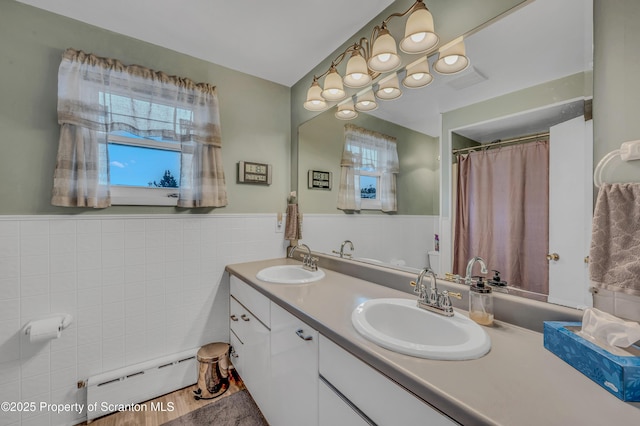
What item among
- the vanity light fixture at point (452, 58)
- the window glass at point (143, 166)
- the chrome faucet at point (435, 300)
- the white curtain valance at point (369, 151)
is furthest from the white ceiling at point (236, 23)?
the chrome faucet at point (435, 300)

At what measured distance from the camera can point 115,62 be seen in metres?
1.63

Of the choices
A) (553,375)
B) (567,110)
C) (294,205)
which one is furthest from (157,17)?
(553,375)

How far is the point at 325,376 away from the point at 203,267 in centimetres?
135

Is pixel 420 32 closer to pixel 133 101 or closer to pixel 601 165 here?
pixel 601 165

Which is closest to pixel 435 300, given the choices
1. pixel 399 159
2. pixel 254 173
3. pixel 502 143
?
pixel 502 143

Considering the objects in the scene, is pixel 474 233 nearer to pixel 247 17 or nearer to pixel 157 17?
pixel 247 17

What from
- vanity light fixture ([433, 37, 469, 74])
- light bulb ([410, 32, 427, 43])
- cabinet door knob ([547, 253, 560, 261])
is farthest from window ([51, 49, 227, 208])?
cabinet door knob ([547, 253, 560, 261])

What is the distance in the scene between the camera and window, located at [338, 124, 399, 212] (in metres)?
1.62

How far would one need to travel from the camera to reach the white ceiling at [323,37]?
936 mm

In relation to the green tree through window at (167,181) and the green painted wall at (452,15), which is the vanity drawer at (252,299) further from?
the green painted wall at (452,15)

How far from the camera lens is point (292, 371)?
1.18 meters

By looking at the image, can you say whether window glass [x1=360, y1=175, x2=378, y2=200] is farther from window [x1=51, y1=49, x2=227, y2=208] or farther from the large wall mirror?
window [x1=51, y1=49, x2=227, y2=208]

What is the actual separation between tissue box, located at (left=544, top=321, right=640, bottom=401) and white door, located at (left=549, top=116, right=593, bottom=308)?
16cm

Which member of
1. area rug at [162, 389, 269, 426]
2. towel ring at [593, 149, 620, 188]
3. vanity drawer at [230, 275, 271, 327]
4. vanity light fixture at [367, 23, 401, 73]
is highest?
vanity light fixture at [367, 23, 401, 73]
